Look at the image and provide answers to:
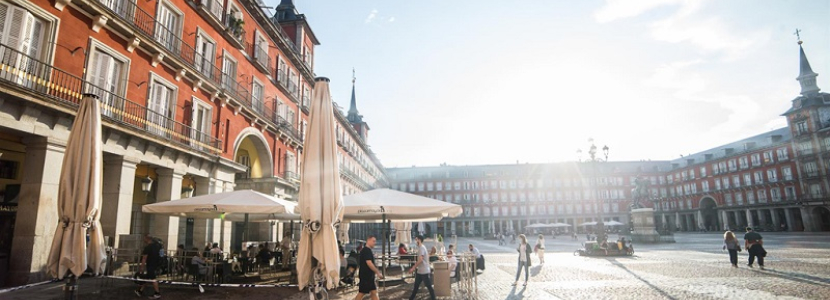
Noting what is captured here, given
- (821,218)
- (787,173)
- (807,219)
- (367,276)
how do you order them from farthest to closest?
1. (787,173)
2. (821,218)
3. (807,219)
4. (367,276)

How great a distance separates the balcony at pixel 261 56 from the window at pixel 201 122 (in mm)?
4624

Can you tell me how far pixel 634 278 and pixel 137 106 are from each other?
16.7 meters

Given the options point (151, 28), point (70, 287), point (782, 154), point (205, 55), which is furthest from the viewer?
point (782, 154)

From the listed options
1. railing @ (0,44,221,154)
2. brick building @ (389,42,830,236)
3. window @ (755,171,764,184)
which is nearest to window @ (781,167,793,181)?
brick building @ (389,42,830,236)

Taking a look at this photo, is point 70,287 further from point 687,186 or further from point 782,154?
point 687,186

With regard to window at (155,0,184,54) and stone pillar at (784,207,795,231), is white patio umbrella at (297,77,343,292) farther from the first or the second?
stone pillar at (784,207,795,231)

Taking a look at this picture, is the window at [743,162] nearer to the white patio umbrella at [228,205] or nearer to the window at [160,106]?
the white patio umbrella at [228,205]

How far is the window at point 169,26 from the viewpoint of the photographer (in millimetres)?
14281

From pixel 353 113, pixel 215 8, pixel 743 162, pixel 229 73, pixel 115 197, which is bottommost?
pixel 115 197

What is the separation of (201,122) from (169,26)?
388 centimetres

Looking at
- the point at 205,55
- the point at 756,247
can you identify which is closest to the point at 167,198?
the point at 205,55

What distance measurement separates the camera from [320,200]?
6156 millimetres

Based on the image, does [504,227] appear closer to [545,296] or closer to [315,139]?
[545,296]

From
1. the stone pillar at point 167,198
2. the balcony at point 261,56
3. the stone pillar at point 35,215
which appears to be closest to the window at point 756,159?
the balcony at point 261,56
